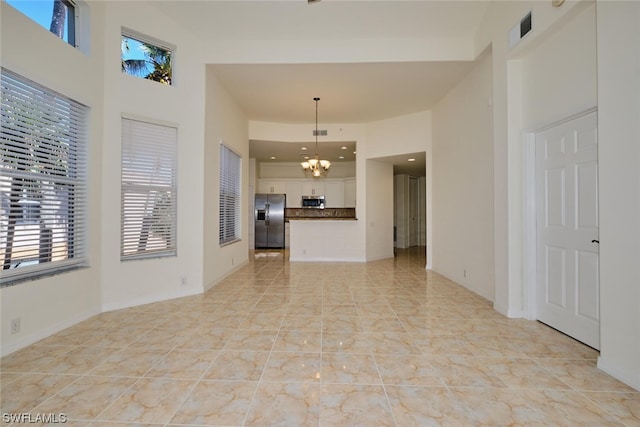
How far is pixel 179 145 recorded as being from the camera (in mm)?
4012

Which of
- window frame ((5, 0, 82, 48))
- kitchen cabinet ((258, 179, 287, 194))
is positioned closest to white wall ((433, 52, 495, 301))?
window frame ((5, 0, 82, 48))

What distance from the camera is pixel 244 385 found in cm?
195

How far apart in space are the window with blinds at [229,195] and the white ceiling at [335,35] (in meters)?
1.15

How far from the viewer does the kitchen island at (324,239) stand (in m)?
7.09

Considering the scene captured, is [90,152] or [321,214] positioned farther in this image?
[321,214]

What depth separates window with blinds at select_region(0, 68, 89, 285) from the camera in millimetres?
2459

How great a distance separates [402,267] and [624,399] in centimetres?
449

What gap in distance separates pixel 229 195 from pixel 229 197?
0.04 metres

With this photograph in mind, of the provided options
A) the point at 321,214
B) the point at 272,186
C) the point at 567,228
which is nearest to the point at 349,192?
the point at 321,214

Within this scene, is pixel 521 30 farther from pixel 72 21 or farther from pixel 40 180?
pixel 40 180

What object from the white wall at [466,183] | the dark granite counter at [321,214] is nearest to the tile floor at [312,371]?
the white wall at [466,183]

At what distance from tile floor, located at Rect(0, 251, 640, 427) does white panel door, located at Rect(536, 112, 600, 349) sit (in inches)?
9.1

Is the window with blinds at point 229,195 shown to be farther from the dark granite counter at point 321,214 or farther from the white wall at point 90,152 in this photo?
the white wall at point 90,152

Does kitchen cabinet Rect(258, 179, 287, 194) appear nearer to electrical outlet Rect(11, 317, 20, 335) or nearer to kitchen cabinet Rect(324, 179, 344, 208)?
kitchen cabinet Rect(324, 179, 344, 208)
